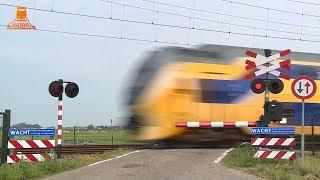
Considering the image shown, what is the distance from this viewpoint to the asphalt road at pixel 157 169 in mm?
12750

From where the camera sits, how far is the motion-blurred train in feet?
70.1

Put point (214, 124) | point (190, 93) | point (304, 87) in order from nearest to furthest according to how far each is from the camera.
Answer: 1. point (304, 87)
2. point (190, 93)
3. point (214, 124)

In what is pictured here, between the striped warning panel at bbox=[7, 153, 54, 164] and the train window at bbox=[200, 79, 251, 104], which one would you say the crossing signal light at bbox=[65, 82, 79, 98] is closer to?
the striped warning panel at bbox=[7, 153, 54, 164]

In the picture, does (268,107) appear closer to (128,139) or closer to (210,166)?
(210,166)

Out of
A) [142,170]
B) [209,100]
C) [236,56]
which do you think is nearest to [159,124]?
[209,100]

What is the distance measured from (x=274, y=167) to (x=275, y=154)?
884mm

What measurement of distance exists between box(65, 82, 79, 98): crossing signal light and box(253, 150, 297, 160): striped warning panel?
5.94 meters

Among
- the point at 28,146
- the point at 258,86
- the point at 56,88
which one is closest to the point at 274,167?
the point at 258,86

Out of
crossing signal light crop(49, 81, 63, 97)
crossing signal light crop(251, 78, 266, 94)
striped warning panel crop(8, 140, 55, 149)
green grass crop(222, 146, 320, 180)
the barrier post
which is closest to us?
green grass crop(222, 146, 320, 180)

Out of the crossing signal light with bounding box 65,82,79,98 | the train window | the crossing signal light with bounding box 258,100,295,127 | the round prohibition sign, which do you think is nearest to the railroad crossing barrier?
the crossing signal light with bounding box 258,100,295,127

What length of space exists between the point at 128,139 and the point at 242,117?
491 centimetres

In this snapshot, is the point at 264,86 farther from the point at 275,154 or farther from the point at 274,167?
the point at 274,167

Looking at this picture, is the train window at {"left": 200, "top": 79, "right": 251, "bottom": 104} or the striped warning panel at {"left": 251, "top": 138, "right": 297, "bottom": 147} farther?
the train window at {"left": 200, "top": 79, "right": 251, "bottom": 104}

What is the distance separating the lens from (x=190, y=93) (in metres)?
21.6
